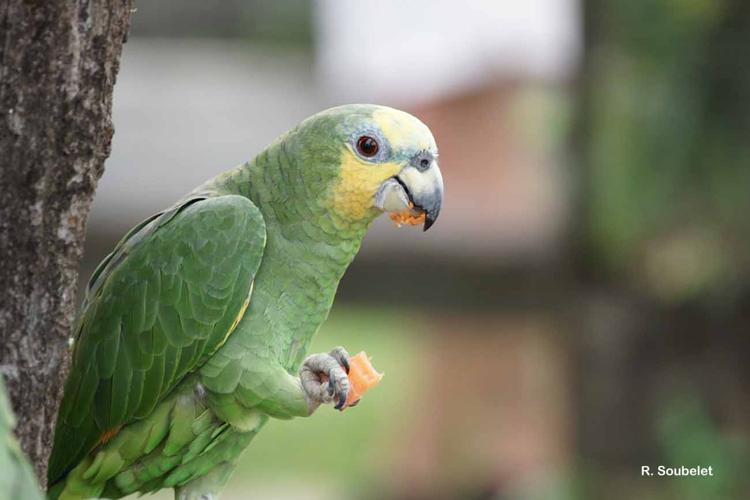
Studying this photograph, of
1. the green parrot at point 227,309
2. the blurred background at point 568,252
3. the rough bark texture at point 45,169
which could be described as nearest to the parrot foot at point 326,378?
the green parrot at point 227,309

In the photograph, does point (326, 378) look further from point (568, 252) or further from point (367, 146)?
point (568, 252)

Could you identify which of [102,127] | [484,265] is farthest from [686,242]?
[102,127]

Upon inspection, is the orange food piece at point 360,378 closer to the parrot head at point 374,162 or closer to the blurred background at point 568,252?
the parrot head at point 374,162

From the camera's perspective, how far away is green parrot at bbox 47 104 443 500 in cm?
175

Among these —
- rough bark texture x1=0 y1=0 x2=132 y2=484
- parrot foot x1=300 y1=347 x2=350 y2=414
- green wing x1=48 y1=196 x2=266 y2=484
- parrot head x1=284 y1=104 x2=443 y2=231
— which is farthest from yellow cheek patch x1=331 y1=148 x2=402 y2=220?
rough bark texture x1=0 y1=0 x2=132 y2=484

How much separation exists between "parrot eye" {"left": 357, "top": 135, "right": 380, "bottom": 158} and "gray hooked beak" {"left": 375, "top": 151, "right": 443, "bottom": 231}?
0.06m

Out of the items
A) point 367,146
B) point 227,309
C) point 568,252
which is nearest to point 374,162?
point 367,146

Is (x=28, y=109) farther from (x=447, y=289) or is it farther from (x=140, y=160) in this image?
(x=140, y=160)

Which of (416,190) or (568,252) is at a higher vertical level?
(568,252)

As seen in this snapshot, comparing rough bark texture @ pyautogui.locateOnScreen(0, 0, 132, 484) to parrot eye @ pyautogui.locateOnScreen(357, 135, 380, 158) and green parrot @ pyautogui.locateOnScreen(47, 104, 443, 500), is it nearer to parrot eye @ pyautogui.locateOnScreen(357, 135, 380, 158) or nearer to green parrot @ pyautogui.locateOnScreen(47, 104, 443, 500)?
green parrot @ pyautogui.locateOnScreen(47, 104, 443, 500)

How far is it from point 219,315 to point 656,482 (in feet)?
10.1

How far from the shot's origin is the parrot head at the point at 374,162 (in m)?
1.79

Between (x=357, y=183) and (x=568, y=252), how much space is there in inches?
110

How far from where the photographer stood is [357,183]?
181cm
